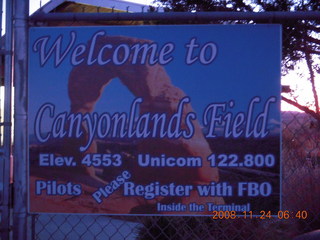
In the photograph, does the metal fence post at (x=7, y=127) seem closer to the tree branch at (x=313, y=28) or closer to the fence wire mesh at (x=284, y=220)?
the fence wire mesh at (x=284, y=220)

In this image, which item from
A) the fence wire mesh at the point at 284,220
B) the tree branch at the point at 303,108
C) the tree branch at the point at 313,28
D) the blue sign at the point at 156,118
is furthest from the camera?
the tree branch at the point at 313,28

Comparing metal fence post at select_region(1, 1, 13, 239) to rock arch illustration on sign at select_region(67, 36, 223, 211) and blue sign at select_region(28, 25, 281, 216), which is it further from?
rock arch illustration on sign at select_region(67, 36, 223, 211)

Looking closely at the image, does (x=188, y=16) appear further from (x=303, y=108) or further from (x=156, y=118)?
(x=303, y=108)

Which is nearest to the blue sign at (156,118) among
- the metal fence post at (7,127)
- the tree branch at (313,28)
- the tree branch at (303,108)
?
the metal fence post at (7,127)

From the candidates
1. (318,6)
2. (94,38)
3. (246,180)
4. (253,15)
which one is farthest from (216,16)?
(318,6)

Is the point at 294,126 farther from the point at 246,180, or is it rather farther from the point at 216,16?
the point at 216,16

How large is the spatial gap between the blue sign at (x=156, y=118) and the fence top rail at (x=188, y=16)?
0.06 meters

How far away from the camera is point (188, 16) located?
8.66 ft

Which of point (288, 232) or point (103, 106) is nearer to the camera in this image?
point (103, 106)

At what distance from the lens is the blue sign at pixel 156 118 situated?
2.61 metres

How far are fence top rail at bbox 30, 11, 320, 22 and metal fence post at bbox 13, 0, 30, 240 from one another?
9 centimetres

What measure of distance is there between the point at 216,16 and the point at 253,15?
8.6 inches

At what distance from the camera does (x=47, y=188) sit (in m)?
2.71

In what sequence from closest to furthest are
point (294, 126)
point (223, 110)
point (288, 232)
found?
point (223, 110)
point (294, 126)
point (288, 232)
